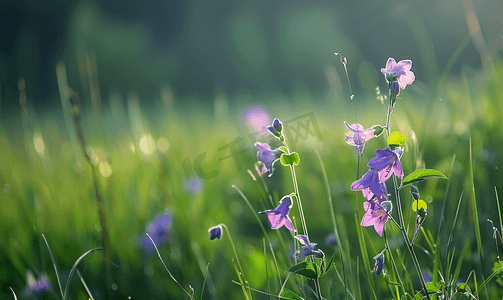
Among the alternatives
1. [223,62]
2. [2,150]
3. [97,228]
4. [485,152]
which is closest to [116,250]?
→ [97,228]

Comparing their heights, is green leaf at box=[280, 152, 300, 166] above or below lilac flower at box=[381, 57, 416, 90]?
below

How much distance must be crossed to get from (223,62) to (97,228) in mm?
7903

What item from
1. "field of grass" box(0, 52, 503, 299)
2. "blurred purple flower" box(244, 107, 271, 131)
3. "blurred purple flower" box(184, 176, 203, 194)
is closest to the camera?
"field of grass" box(0, 52, 503, 299)

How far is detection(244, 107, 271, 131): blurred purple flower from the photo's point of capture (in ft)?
10.8

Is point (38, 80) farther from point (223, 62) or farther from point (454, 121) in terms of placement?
point (454, 121)

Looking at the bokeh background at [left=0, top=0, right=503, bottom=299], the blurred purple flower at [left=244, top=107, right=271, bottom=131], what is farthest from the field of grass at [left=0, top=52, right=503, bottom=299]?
the blurred purple flower at [left=244, top=107, right=271, bottom=131]

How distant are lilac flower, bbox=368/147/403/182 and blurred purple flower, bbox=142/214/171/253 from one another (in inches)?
44.3

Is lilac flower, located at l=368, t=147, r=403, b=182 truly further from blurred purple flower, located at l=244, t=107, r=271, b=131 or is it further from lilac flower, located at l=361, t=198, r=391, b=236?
blurred purple flower, located at l=244, t=107, r=271, b=131

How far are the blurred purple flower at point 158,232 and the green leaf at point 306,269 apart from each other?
35.7 inches

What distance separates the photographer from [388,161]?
88cm

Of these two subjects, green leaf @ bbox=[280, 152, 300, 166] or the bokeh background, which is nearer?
green leaf @ bbox=[280, 152, 300, 166]

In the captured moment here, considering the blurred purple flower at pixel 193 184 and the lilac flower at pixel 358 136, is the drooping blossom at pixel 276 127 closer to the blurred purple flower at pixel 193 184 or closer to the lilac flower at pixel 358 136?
the lilac flower at pixel 358 136

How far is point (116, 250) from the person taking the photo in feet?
5.68

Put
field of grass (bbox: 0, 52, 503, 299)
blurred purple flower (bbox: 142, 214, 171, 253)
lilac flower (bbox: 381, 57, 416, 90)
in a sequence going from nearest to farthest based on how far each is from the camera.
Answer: lilac flower (bbox: 381, 57, 416, 90) < field of grass (bbox: 0, 52, 503, 299) < blurred purple flower (bbox: 142, 214, 171, 253)
